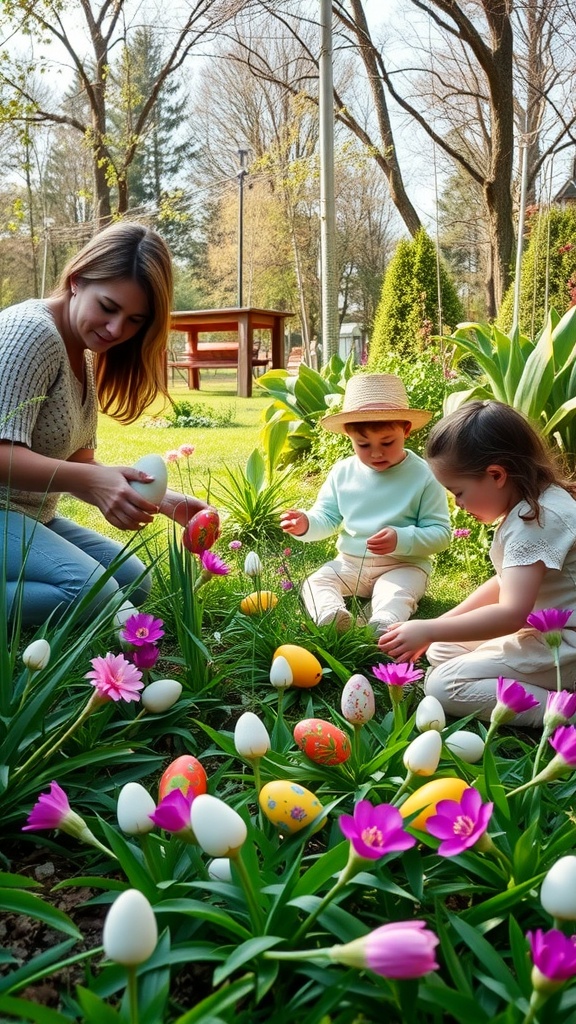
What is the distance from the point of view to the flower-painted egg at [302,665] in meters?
1.79

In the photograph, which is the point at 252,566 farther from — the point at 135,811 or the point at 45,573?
the point at 135,811

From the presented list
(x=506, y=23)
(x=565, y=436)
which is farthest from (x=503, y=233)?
(x=565, y=436)

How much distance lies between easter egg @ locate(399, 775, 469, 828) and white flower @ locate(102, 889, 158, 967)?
1.72ft

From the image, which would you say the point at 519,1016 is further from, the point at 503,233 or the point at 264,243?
the point at 264,243

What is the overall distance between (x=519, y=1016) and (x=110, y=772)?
0.87 metres

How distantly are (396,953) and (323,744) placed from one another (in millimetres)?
690

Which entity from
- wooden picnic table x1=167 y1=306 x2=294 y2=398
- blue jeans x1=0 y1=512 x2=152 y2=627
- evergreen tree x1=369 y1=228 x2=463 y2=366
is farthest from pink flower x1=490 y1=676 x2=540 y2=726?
wooden picnic table x1=167 y1=306 x2=294 y2=398

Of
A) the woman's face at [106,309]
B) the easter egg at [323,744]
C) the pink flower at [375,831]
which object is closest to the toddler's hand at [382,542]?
the woman's face at [106,309]

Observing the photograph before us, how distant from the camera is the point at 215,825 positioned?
0.77 meters

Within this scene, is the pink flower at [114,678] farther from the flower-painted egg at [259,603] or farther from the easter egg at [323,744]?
the flower-painted egg at [259,603]

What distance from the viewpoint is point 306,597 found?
251 centimetres

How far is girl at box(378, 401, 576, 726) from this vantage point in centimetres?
180

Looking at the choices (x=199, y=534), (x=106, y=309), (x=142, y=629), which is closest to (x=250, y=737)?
(x=142, y=629)

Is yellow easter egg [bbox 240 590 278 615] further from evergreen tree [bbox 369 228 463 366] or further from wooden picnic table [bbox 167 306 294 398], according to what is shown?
wooden picnic table [bbox 167 306 294 398]
